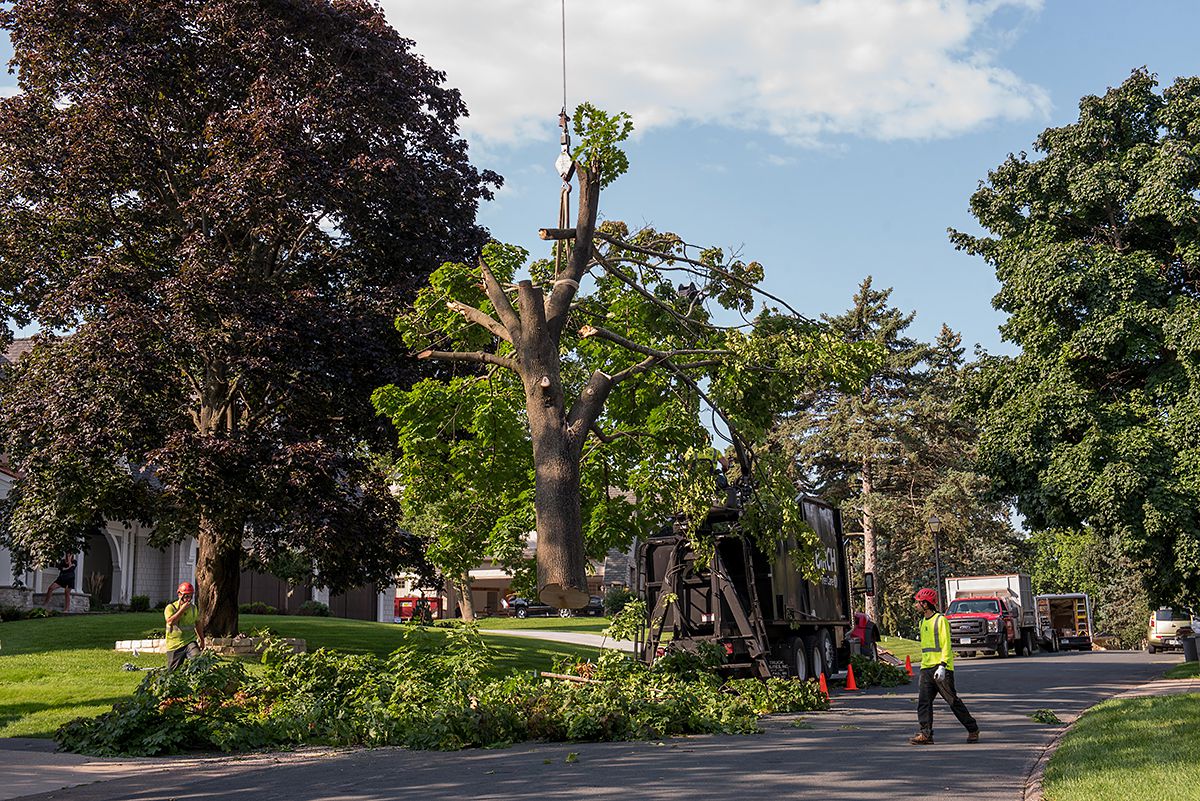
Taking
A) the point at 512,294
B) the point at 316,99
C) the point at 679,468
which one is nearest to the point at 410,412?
the point at 512,294

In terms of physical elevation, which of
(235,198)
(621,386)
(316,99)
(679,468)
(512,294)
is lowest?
(679,468)

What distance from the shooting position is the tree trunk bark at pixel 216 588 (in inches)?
859

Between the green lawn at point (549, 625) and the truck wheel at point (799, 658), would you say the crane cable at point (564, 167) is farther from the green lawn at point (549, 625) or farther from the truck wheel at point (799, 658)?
the green lawn at point (549, 625)

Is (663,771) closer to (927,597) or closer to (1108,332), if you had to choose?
(927,597)

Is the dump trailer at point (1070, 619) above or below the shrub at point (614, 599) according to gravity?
below

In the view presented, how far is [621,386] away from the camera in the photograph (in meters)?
19.6

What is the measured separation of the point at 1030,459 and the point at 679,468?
11973 mm

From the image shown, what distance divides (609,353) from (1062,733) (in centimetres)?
908

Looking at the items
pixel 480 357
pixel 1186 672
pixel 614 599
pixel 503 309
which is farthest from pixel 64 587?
pixel 614 599

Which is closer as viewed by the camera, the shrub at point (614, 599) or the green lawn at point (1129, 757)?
the green lawn at point (1129, 757)

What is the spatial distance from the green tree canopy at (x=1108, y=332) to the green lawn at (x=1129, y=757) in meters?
10.2

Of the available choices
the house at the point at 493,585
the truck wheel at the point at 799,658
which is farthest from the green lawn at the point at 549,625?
the truck wheel at the point at 799,658

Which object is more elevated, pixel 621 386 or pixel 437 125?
pixel 437 125

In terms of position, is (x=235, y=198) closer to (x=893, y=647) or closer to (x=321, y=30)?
(x=321, y=30)
